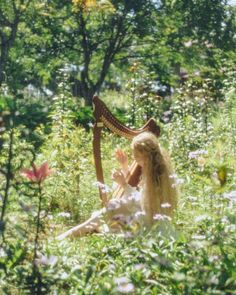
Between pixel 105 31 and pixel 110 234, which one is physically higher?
pixel 105 31

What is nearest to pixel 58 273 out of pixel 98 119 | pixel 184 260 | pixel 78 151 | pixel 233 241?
pixel 184 260

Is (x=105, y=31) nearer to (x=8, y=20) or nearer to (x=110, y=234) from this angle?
(x=8, y=20)

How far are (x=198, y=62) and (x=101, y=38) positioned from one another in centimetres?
348

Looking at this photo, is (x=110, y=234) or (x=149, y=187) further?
(x=149, y=187)

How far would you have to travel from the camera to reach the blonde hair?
444 centimetres

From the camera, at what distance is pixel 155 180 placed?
14.9 feet

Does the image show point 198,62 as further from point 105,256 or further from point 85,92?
point 105,256

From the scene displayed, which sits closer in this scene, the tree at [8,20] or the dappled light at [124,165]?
the dappled light at [124,165]

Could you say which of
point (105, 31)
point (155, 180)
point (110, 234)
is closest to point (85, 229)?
point (155, 180)

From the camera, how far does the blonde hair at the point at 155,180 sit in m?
4.44

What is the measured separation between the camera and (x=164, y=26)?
750 inches

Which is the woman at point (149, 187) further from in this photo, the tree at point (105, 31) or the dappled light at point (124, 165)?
the tree at point (105, 31)

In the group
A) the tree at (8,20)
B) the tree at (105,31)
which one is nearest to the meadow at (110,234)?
the tree at (8,20)

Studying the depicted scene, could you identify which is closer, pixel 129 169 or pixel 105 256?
pixel 105 256
